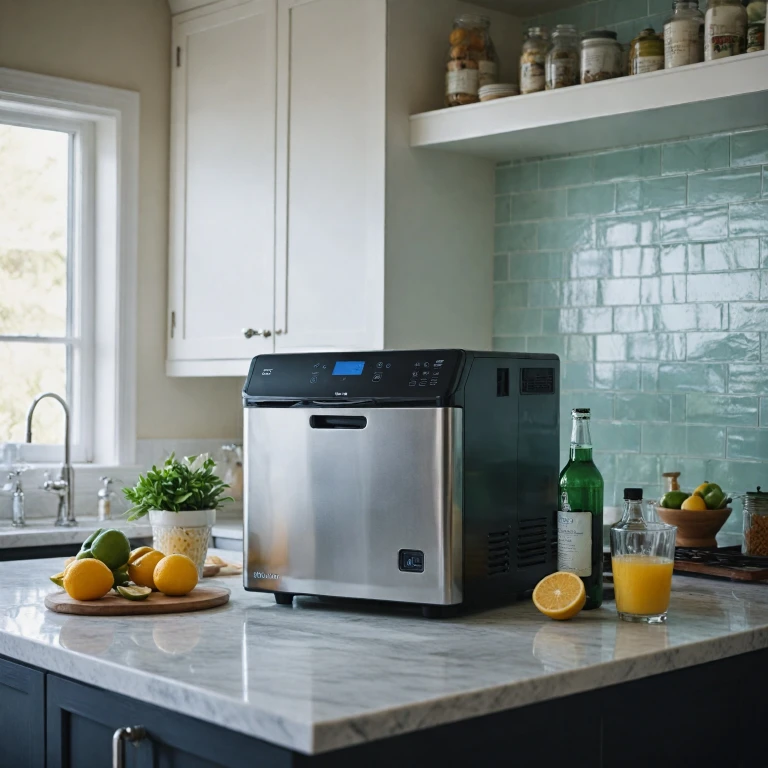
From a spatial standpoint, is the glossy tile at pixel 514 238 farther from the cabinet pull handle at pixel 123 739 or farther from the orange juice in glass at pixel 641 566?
the cabinet pull handle at pixel 123 739

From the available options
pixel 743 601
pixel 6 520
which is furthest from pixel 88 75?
pixel 743 601

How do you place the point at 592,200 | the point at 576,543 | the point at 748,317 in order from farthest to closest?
the point at 592,200, the point at 748,317, the point at 576,543

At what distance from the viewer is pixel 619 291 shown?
328cm

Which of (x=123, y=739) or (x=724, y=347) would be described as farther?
(x=724, y=347)

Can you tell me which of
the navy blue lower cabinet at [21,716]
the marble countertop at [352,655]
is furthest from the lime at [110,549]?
the navy blue lower cabinet at [21,716]

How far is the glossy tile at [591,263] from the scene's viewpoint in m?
3.31

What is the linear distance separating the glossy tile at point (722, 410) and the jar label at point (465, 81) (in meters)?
1.00

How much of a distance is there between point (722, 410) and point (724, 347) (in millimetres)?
160

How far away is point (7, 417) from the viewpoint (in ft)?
12.5

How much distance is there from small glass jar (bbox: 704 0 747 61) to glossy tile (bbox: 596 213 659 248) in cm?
62

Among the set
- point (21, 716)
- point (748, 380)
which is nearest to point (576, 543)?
point (21, 716)

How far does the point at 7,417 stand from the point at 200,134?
1.10 meters

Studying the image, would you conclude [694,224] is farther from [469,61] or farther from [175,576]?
[175,576]

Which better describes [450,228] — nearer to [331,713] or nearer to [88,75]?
[88,75]
